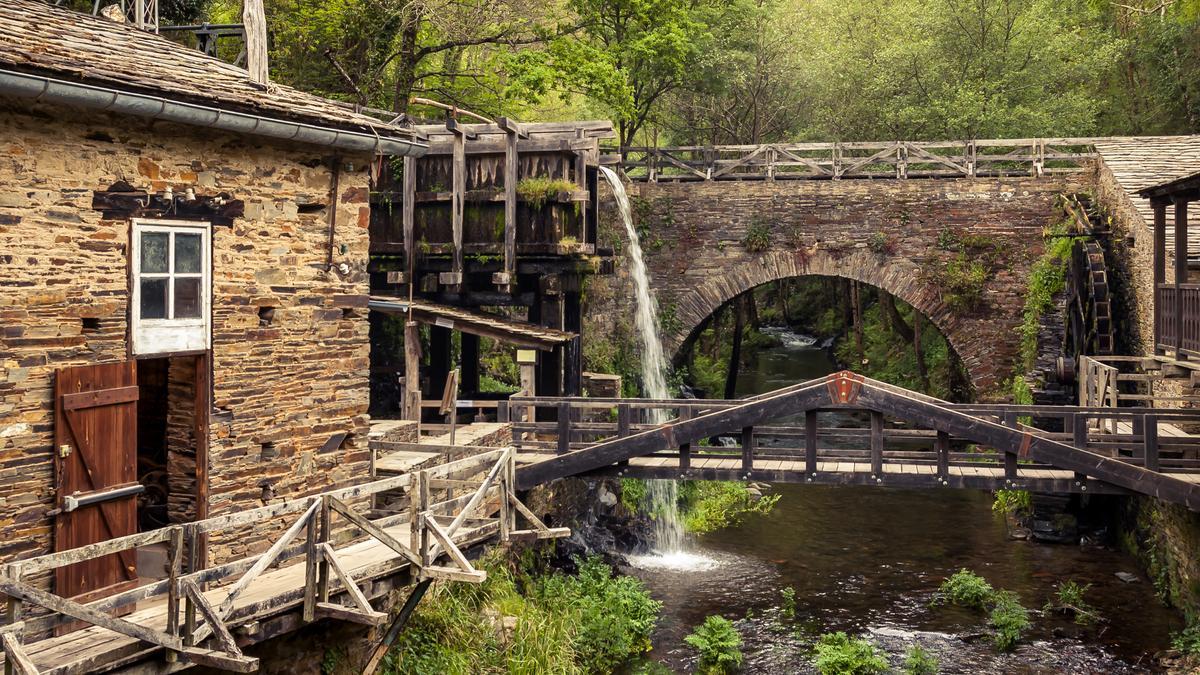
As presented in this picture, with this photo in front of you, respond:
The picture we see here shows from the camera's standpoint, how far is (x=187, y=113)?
802 cm

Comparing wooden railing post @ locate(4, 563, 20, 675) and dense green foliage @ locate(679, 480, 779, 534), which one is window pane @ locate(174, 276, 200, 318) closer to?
wooden railing post @ locate(4, 563, 20, 675)

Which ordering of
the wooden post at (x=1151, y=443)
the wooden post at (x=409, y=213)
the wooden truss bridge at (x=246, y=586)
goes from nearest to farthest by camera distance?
the wooden truss bridge at (x=246, y=586) < the wooden post at (x=1151, y=443) < the wooden post at (x=409, y=213)

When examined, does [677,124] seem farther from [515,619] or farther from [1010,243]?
[515,619]

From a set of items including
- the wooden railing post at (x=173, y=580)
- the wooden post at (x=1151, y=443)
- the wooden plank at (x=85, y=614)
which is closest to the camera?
the wooden plank at (x=85, y=614)

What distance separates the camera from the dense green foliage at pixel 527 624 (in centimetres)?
1034

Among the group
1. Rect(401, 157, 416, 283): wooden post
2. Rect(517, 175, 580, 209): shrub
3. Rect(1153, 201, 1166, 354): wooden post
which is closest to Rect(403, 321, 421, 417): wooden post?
Rect(401, 157, 416, 283): wooden post

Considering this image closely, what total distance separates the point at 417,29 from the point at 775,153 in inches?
274

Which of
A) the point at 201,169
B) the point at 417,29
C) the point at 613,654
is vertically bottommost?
the point at 613,654

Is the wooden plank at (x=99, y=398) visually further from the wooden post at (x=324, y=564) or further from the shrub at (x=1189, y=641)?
the shrub at (x=1189, y=641)

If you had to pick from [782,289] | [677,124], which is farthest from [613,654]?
[782,289]

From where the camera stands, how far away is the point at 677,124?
3231 centimetres

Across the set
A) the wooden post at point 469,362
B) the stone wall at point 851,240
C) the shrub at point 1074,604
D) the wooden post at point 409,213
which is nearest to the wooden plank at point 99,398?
the wooden post at point 409,213

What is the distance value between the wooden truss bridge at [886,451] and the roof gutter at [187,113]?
4711mm

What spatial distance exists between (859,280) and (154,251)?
15.1 metres
